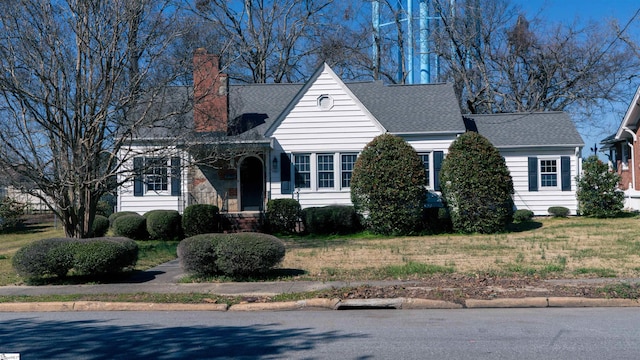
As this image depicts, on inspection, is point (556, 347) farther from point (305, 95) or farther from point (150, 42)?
point (305, 95)

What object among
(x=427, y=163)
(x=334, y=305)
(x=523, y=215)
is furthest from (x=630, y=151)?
(x=334, y=305)

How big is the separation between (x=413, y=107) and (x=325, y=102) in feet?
14.3

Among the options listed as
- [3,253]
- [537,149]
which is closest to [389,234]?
[537,149]

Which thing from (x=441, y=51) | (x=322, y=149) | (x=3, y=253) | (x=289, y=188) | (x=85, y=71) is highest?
(x=441, y=51)

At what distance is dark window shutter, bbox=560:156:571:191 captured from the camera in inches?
996

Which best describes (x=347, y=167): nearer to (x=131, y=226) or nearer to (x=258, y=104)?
(x=258, y=104)

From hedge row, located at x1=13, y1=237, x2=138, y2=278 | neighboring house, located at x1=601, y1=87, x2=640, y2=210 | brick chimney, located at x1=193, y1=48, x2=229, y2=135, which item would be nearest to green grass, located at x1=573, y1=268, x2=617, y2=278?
hedge row, located at x1=13, y1=237, x2=138, y2=278

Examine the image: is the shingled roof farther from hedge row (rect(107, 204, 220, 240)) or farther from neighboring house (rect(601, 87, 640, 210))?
neighboring house (rect(601, 87, 640, 210))

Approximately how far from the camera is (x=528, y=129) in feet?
87.4

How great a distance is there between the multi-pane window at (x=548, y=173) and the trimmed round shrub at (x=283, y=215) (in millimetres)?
10670

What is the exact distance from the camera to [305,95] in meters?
23.6

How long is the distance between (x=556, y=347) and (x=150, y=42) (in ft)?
44.3

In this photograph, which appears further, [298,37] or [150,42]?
[298,37]

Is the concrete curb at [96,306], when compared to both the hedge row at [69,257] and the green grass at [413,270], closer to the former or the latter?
the hedge row at [69,257]
